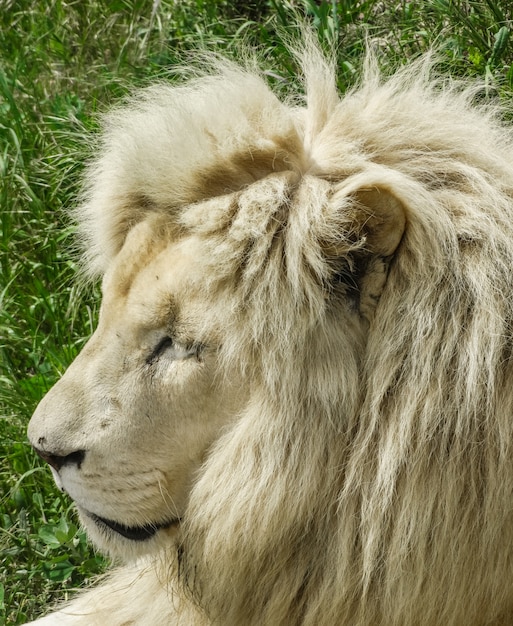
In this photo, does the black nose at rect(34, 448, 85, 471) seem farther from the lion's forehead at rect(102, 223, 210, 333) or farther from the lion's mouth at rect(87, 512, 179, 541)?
the lion's forehead at rect(102, 223, 210, 333)

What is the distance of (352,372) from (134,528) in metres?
0.61

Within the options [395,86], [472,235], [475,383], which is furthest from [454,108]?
[475,383]

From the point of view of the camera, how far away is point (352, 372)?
2150mm

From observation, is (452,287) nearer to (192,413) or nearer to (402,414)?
(402,414)

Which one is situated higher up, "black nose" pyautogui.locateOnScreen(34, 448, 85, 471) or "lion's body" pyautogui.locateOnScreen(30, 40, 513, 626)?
"lion's body" pyautogui.locateOnScreen(30, 40, 513, 626)

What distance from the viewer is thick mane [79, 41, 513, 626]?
211 cm

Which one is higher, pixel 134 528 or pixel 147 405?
pixel 147 405

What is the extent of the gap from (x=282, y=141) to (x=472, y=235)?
455 millimetres

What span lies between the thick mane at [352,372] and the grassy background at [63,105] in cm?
107

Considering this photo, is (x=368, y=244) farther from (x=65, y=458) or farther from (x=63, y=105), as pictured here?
(x=63, y=105)

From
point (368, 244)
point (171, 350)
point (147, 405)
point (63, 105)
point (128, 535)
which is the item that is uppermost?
point (368, 244)

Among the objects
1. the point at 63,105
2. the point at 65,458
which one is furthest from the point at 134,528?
the point at 63,105

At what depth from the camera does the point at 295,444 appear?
217 centimetres

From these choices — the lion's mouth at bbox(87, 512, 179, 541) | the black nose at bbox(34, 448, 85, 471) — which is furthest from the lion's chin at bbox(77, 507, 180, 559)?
the black nose at bbox(34, 448, 85, 471)
